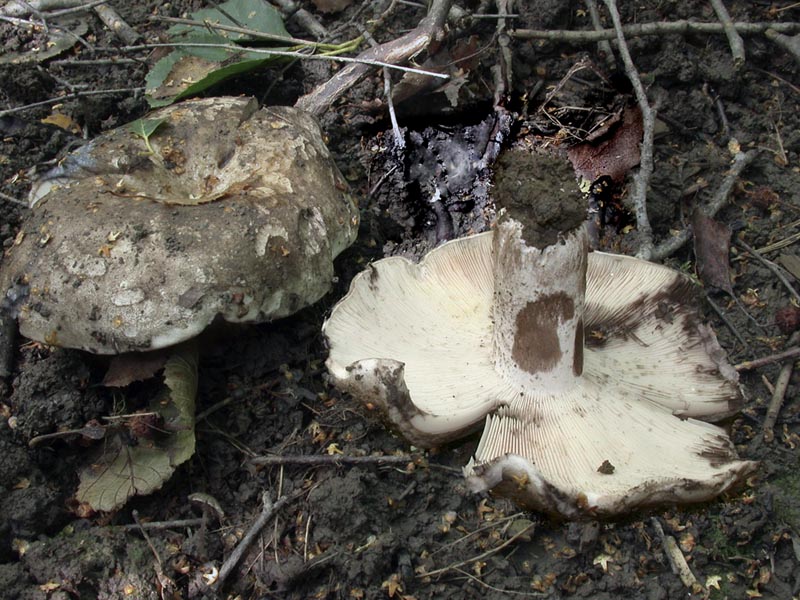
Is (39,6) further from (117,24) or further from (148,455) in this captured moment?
(148,455)

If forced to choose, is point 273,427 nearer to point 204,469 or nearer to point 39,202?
point 204,469

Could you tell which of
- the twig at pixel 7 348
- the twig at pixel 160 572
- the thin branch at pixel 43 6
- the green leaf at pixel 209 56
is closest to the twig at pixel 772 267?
the green leaf at pixel 209 56

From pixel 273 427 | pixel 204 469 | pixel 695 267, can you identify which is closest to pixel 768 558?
pixel 695 267

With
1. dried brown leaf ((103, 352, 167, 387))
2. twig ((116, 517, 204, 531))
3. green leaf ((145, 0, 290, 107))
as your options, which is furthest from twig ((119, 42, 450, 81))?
twig ((116, 517, 204, 531))

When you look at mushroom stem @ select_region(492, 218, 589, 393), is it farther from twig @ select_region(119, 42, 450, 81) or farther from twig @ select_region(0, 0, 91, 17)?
twig @ select_region(0, 0, 91, 17)

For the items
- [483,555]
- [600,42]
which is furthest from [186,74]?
[483,555]
